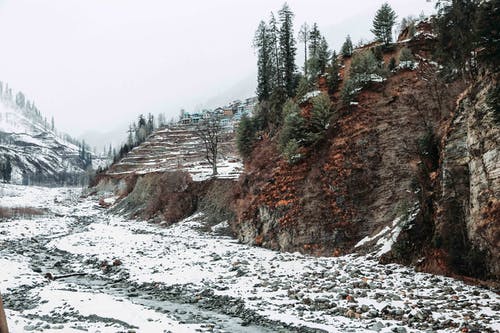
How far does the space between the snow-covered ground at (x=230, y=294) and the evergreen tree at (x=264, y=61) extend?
3927 centimetres

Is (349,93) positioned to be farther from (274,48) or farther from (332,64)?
(274,48)

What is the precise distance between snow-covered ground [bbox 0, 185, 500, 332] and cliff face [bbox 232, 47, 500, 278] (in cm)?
160

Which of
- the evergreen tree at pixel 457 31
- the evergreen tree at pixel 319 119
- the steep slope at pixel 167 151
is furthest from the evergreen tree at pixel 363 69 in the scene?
the steep slope at pixel 167 151

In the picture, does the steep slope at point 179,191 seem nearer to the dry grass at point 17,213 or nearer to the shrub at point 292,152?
the shrub at point 292,152

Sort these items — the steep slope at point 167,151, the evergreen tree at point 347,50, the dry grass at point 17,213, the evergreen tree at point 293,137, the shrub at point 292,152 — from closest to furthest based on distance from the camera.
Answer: the shrub at point 292,152 < the evergreen tree at point 293,137 < the evergreen tree at point 347,50 < the dry grass at point 17,213 < the steep slope at point 167,151

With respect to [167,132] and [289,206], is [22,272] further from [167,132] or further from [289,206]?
[167,132]

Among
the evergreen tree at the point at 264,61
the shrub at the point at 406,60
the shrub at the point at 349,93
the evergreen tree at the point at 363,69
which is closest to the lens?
the shrub at the point at 349,93

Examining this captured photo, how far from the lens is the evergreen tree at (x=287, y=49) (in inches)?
2057

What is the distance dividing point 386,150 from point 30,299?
23.7 m

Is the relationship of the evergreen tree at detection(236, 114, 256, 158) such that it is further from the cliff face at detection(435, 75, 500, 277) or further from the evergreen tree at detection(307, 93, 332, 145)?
the cliff face at detection(435, 75, 500, 277)

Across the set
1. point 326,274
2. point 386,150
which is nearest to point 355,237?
point 326,274

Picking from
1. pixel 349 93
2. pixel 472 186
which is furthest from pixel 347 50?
pixel 472 186

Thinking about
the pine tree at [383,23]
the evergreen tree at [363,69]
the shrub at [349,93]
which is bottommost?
the shrub at [349,93]

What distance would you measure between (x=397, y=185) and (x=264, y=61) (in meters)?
43.4
